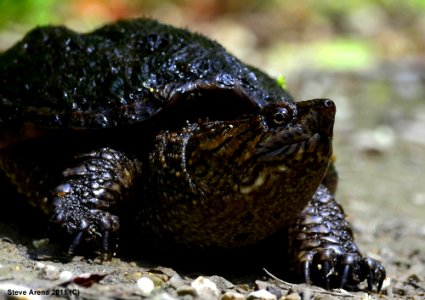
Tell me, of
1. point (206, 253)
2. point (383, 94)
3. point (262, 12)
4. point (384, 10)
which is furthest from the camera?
point (384, 10)

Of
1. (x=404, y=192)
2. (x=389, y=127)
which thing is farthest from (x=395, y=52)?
(x=404, y=192)

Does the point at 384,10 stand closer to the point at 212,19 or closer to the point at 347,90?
the point at 212,19

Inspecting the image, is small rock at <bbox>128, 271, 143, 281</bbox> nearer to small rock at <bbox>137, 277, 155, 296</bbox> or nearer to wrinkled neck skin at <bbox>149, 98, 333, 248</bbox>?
small rock at <bbox>137, 277, 155, 296</bbox>

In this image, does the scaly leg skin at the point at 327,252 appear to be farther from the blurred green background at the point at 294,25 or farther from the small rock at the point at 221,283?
the blurred green background at the point at 294,25

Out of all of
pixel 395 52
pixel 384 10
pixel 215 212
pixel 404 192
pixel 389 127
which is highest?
pixel 384 10

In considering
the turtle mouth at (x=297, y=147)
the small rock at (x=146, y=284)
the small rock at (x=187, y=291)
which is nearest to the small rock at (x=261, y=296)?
the small rock at (x=187, y=291)

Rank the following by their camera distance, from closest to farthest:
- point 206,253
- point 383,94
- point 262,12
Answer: point 206,253 → point 383,94 → point 262,12

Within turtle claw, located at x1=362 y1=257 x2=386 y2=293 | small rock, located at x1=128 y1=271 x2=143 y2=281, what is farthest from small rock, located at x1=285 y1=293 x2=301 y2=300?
small rock, located at x1=128 y1=271 x2=143 y2=281
